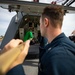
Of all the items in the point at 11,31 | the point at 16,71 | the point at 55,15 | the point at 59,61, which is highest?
the point at 55,15

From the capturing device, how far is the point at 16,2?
563cm

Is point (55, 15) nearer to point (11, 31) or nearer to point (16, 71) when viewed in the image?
point (16, 71)

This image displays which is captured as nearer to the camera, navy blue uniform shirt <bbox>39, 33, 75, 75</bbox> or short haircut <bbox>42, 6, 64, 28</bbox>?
navy blue uniform shirt <bbox>39, 33, 75, 75</bbox>

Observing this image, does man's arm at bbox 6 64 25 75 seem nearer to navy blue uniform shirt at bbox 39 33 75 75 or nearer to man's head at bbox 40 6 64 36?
navy blue uniform shirt at bbox 39 33 75 75

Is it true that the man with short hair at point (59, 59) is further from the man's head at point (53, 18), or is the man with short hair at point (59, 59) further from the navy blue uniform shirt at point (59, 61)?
A: the man's head at point (53, 18)

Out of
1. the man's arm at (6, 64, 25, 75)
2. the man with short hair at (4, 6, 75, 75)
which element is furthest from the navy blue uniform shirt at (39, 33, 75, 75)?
the man's arm at (6, 64, 25, 75)

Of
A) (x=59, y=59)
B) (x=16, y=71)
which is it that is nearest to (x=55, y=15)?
(x=59, y=59)

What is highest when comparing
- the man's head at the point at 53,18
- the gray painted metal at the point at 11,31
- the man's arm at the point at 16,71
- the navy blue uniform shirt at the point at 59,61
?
the man's head at the point at 53,18

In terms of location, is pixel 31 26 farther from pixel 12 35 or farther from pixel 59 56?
pixel 59 56

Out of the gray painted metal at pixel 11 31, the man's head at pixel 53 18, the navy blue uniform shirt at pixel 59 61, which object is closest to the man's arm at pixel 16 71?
the navy blue uniform shirt at pixel 59 61

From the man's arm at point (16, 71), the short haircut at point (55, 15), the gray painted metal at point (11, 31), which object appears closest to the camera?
the man's arm at point (16, 71)

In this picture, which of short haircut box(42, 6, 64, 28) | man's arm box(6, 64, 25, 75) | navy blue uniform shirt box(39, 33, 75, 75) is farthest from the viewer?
short haircut box(42, 6, 64, 28)

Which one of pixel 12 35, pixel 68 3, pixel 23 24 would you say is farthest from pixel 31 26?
pixel 68 3

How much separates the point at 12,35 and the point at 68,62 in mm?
6908
